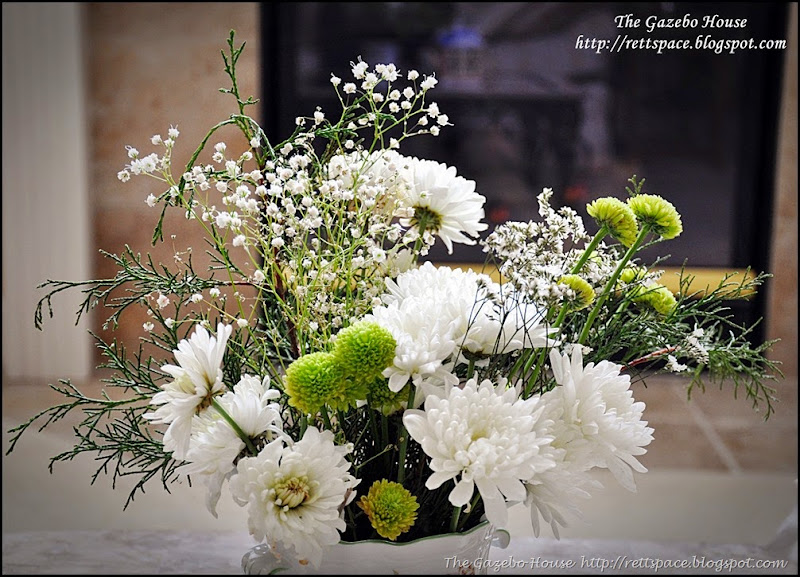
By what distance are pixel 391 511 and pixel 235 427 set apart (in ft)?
0.40

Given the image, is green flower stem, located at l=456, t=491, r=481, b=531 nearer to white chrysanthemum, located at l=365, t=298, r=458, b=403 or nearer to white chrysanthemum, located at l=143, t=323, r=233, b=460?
white chrysanthemum, located at l=365, t=298, r=458, b=403

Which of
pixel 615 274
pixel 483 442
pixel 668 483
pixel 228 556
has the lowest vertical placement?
pixel 668 483

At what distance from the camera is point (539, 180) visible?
3.54 meters

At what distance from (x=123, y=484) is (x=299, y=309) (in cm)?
135

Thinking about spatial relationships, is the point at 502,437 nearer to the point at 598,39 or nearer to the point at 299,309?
the point at 299,309

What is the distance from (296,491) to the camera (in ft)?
1.92

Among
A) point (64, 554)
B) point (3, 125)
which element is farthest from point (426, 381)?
point (3, 125)

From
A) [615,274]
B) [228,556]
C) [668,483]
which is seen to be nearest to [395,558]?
[615,274]

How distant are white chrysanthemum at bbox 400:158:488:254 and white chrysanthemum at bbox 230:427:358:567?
22cm

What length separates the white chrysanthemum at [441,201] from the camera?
716mm

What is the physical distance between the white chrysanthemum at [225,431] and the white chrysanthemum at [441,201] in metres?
0.20

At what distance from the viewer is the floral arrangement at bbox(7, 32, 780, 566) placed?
58 centimetres

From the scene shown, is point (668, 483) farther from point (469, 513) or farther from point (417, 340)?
point (417, 340)

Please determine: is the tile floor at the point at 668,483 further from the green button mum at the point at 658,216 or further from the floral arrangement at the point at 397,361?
the green button mum at the point at 658,216
